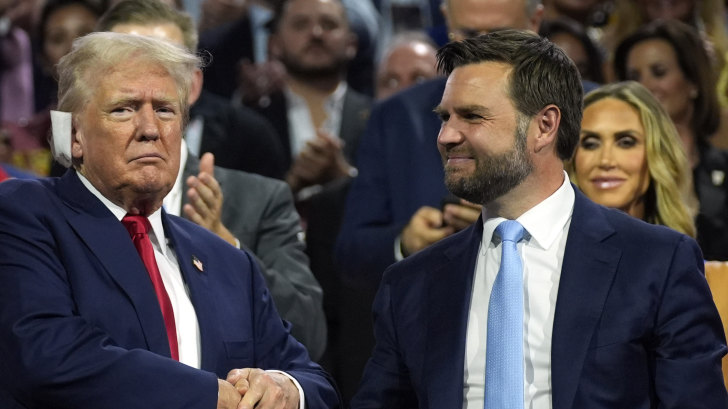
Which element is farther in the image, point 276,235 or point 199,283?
point 276,235

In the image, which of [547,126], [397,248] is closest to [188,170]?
[397,248]

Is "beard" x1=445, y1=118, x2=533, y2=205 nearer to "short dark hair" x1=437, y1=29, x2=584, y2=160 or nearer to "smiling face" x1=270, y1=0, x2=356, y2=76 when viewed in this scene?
"short dark hair" x1=437, y1=29, x2=584, y2=160

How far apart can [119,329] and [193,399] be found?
0.25 meters

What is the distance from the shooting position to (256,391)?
309 centimetres

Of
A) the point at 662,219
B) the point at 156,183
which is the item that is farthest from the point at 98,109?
the point at 662,219

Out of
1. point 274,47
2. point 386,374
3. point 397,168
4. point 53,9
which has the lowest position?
point 386,374

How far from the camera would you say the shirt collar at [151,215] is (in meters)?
3.24

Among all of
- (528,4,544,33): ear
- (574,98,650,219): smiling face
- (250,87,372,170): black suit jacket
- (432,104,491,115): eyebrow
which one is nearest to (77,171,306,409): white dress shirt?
(432,104,491,115): eyebrow

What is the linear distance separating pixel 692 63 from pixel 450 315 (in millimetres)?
2668

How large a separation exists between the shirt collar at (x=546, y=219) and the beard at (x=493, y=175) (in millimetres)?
89

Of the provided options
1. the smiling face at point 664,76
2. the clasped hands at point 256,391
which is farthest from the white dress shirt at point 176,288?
the smiling face at point 664,76

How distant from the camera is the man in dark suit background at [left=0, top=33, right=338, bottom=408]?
116 inches

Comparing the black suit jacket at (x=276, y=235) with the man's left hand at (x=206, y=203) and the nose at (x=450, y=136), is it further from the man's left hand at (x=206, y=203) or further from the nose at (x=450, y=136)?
the nose at (x=450, y=136)

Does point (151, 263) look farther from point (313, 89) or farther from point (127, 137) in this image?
point (313, 89)
